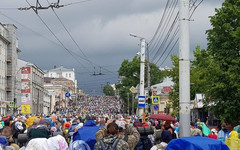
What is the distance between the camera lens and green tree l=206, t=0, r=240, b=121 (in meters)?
27.2

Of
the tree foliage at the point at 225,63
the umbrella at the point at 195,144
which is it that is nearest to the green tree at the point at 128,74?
the tree foliage at the point at 225,63

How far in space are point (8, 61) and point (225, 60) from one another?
62543mm

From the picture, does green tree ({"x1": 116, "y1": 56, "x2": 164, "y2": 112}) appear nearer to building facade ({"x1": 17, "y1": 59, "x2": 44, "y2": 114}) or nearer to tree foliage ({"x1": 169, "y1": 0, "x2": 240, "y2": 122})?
building facade ({"x1": 17, "y1": 59, "x2": 44, "y2": 114})

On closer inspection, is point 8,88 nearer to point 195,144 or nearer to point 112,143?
point 112,143

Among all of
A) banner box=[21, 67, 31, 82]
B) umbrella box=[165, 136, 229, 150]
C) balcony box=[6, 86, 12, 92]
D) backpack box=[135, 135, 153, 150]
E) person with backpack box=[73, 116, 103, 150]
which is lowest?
backpack box=[135, 135, 153, 150]

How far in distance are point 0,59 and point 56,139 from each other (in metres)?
72.6

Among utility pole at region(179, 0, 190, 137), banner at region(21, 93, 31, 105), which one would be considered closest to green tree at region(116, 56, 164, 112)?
banner at region(21, 93, 31, 105)

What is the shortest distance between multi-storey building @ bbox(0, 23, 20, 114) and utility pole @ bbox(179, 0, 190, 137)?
71.3 m

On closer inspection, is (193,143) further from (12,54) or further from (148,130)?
(12,54)

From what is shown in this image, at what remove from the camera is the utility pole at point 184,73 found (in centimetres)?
1195

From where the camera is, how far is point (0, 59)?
79500mm

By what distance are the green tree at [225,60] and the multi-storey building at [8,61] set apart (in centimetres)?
5707

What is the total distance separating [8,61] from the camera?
8550cm

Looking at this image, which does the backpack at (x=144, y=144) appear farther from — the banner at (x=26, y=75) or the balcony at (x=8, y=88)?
the banner at (x=26, y=75)
